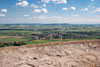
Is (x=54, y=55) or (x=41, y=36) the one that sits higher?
(x=54, y=55)

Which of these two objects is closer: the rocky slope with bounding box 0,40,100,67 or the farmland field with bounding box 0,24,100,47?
the rocky slope with bounding box 0,40,100,67

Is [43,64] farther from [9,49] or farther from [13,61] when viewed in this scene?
[9,49]

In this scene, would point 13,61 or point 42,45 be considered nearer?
point 13,61

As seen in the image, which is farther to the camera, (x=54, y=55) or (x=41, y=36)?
(x=41, y=36)

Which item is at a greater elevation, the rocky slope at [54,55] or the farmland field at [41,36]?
the rocky slope at [54,55]

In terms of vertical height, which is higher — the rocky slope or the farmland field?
the rocky slope

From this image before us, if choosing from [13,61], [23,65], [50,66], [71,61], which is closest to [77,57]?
[71,61]

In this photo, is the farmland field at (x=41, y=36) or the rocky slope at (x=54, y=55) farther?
the farmland field at (x=41, y=36)

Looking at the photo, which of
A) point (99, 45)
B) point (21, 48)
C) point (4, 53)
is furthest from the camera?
point (99, 45)
